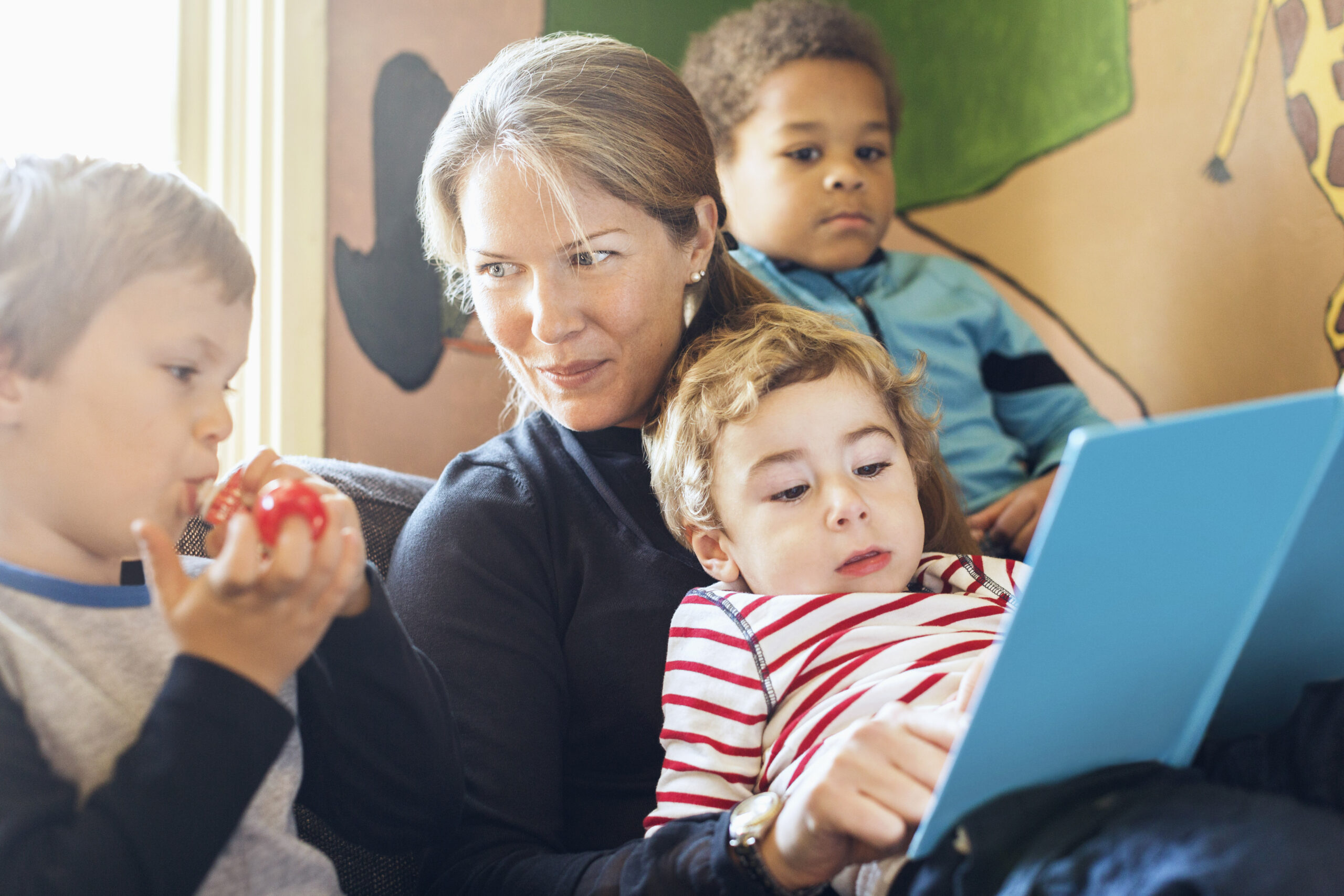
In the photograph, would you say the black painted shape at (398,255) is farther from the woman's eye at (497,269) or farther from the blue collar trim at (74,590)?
the blue collar trim at (74,590)

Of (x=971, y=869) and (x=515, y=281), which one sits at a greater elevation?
(x=515, y=281)

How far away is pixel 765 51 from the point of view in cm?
187

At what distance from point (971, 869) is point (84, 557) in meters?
0.66

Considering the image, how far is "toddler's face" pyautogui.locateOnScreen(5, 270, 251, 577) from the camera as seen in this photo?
0.70 metres

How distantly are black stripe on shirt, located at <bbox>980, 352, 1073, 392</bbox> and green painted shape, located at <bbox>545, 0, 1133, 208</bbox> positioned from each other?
1.56 ft

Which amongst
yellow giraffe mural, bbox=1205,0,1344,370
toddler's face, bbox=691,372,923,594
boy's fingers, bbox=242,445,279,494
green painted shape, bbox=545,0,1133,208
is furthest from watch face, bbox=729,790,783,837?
green painted shape, bbox=545,0,1133,208

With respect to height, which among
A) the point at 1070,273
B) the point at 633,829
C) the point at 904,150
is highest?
the point at 904,150

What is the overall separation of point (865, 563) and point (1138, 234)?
1.21 meters

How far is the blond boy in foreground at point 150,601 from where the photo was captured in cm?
62

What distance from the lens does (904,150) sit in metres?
2.44

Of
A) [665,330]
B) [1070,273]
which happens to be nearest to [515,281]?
[665,330]

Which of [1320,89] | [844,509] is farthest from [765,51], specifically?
[844,509]

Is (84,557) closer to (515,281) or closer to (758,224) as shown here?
(515,281)

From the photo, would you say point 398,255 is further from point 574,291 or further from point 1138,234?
point 1138,234
